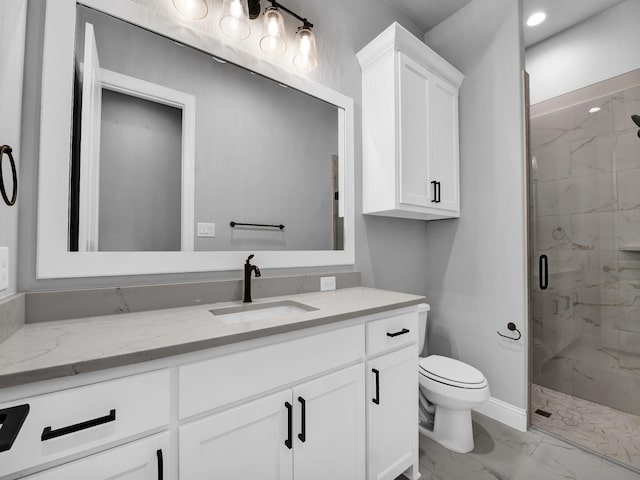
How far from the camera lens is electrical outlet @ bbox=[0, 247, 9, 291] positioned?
843 mm

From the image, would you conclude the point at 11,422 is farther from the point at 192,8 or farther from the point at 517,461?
the point at 517,461

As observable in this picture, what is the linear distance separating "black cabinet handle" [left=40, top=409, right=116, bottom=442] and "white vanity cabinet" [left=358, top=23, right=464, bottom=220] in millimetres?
1534

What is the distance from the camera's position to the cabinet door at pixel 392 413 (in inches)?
48.1

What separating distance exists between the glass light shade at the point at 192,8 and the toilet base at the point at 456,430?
2.40 m

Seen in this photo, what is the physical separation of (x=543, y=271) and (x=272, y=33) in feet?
7.88

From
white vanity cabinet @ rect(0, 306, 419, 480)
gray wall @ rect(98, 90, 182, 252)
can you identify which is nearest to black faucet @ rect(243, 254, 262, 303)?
gray wall @ rect(98, 90, 182, 252)

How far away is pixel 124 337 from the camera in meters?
0.81

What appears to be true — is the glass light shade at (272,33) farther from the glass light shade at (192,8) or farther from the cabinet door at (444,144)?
the cabinet door at (444,144)

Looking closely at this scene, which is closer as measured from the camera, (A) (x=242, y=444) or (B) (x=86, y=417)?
(B) (x=86, y=417)

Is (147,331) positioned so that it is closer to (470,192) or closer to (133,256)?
(133,256)

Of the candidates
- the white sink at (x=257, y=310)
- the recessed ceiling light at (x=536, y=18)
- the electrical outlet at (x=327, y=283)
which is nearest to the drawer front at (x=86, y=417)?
the white sink at (x=257, y=310)

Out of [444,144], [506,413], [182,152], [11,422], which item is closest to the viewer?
[11,422]

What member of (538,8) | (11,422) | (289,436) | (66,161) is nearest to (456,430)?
(289,436)

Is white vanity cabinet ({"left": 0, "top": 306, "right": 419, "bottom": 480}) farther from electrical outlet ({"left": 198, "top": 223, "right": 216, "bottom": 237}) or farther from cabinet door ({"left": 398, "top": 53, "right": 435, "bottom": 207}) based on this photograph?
cabinet door ({"left": 398, "top": 53, "right": 435, "bottom": 207})
